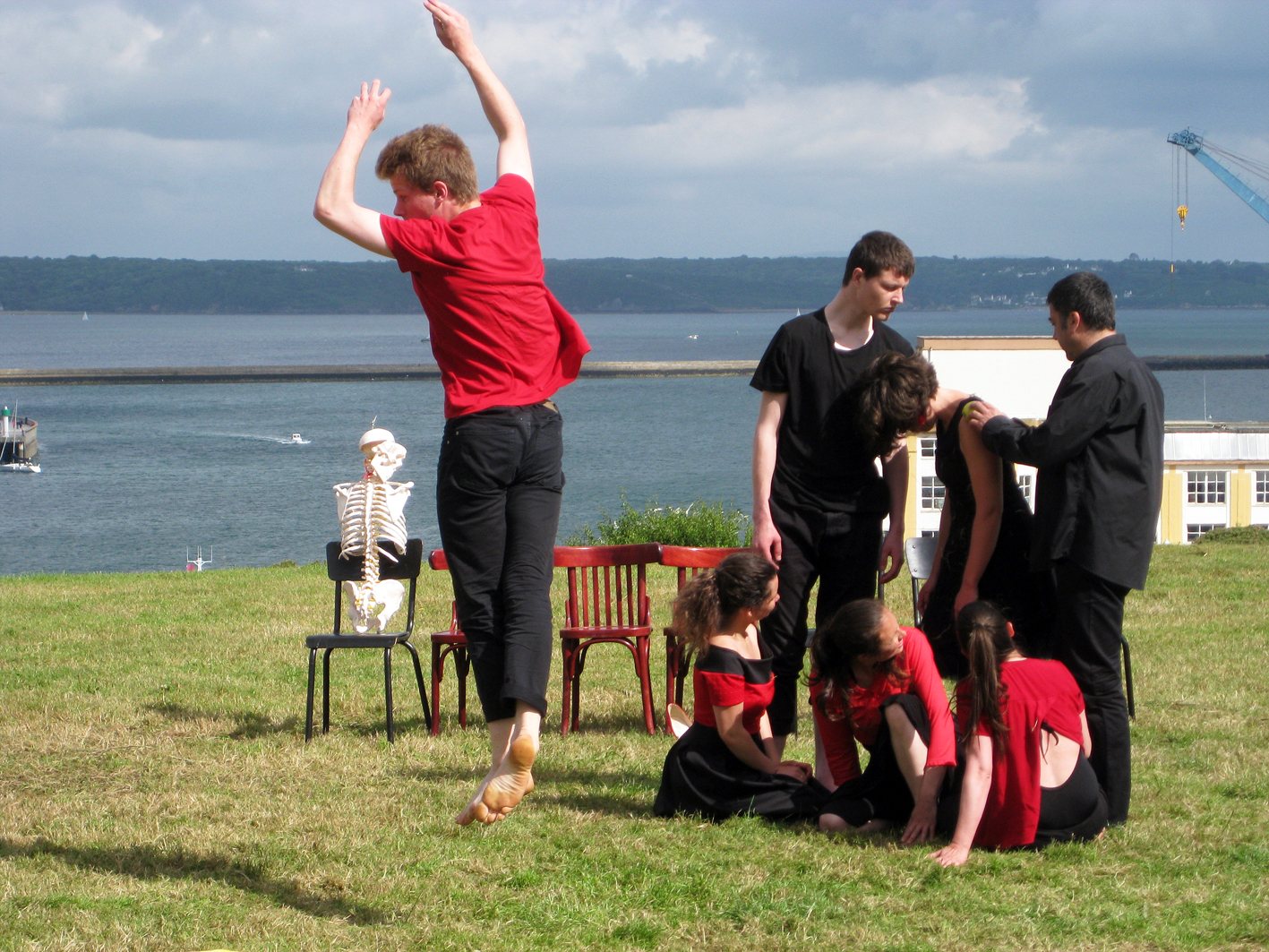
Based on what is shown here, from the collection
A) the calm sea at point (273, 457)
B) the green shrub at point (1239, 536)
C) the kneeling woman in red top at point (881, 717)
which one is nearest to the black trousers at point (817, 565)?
the kneeling woman in red top at point (881, 717)

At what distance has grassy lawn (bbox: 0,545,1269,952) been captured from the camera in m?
3.45

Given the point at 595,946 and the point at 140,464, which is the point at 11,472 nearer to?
the point at 140,464

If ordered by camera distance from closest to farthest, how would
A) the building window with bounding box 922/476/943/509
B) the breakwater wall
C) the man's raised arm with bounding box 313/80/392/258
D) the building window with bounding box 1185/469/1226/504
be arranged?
1. the man's raised arm with bounding box 313/80/392/258
2. the building window with bounding box 922/476/943/509
3. the building window with bounding box 1185/469/1226/504
4. the breakwater wall

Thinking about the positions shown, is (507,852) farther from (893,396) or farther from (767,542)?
(893,396)

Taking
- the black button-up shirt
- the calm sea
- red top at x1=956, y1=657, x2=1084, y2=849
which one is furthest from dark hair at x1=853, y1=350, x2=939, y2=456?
the calm sea

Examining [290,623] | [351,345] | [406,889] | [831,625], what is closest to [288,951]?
[406,889]

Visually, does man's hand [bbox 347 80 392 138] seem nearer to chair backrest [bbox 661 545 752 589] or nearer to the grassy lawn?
the grassy lawn

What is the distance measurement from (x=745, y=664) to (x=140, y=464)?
6937cm

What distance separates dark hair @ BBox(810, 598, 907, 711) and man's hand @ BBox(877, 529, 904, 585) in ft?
1.57

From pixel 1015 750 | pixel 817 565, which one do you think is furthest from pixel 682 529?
pixel 1015 750

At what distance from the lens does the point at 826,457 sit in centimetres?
452

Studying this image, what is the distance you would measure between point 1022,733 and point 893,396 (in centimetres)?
116

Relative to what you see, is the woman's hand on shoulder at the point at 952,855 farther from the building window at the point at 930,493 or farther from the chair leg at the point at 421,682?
the building window at the point at 930,493

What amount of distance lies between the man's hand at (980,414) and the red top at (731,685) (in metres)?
1.15
